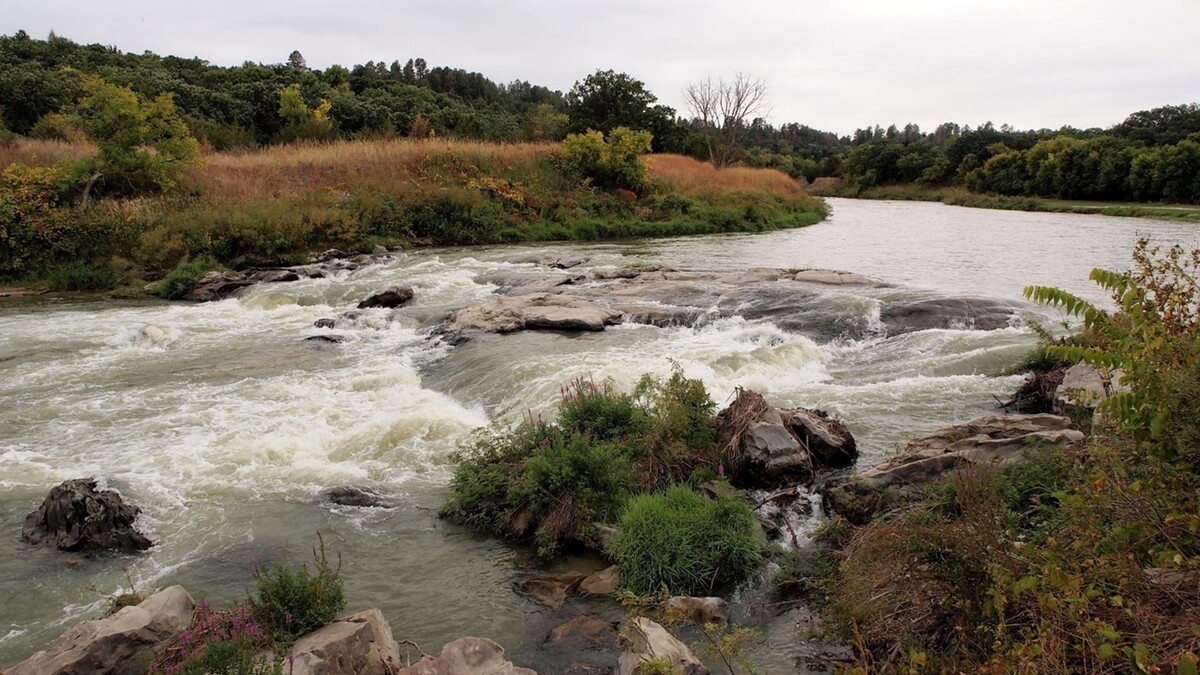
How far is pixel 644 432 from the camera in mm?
7074

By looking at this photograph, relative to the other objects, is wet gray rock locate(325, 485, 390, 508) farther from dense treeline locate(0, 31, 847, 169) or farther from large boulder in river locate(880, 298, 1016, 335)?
dense treeline locate(0, 31, 847, 169)

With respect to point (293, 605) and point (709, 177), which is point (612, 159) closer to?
point (709, 177)

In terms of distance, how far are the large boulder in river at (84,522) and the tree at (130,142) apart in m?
19.4

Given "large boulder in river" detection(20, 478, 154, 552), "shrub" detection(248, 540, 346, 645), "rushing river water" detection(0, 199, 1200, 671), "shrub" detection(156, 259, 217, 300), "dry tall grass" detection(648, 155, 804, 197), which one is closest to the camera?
"shrub" detection(248, 540, 346, 645)

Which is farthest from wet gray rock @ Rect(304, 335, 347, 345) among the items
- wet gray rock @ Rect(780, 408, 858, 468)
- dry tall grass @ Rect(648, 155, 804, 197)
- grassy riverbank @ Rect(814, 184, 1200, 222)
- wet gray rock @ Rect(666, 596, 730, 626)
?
grassy riverbank @ Rect(814, 184, 1200, 222)

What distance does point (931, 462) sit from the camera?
19.7 ft

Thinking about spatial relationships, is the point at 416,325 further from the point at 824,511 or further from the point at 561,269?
the point at 824,511

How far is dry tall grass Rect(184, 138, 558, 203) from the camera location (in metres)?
25.6

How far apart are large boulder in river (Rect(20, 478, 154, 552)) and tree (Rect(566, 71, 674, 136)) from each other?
122 ft

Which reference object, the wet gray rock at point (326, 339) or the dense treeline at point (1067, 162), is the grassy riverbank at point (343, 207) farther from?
the dense treeline at point (1067, 162)

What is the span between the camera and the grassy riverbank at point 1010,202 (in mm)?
37531

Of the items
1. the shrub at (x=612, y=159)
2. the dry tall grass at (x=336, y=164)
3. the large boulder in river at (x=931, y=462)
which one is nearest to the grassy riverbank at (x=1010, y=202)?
the shrub at (x=612, y=159)

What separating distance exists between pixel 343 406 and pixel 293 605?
5.22 meters

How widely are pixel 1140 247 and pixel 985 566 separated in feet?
7.93
